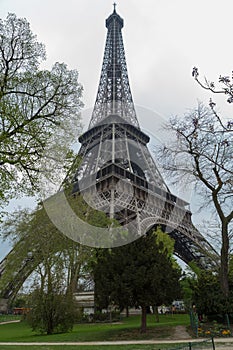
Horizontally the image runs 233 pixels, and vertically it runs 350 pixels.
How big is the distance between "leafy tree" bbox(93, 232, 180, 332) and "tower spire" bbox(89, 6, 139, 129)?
38911mm

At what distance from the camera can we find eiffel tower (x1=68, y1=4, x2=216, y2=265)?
132 ft

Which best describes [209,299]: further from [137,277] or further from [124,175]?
[124,175]

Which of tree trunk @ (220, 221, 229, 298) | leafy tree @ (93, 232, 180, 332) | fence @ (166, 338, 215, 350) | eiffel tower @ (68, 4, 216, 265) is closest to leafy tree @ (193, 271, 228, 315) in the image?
tree trunk @ (220, 221, 229, 298)

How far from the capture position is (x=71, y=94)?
1469 centimetres

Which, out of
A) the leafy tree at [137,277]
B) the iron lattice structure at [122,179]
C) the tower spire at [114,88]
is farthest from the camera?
the tower spire at [114,88]

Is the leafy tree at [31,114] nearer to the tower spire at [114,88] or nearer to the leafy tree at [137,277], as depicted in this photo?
the leafy tree at [137,277]

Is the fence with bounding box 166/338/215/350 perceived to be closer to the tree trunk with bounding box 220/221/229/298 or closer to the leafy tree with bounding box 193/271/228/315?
the leafy tree with bounding box 193/271/228/315

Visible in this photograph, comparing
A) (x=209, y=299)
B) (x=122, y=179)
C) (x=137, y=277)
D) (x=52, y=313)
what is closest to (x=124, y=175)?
(x=122, y=179)

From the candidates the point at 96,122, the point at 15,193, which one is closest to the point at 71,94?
the point at 15,193

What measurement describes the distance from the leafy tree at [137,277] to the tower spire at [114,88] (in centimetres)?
3891

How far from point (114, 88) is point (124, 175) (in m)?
24.2

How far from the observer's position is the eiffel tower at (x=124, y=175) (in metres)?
40.1

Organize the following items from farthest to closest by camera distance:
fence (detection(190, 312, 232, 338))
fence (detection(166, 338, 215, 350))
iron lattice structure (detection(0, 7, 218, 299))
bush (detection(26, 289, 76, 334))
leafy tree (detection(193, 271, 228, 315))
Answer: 1. iron lattice structure (detection(0, 7, 218, 299))
2. bush (detection(26, 289, 76, 334))
3. leafy tree (detection(193, 271, 228, 315))
4. fence (detection(190, 312, 232, 338))
5. fence (detection(166, 338, 215, 350))

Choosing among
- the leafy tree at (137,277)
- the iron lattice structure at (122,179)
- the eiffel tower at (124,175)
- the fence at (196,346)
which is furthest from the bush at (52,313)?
the fence at (196,346)
